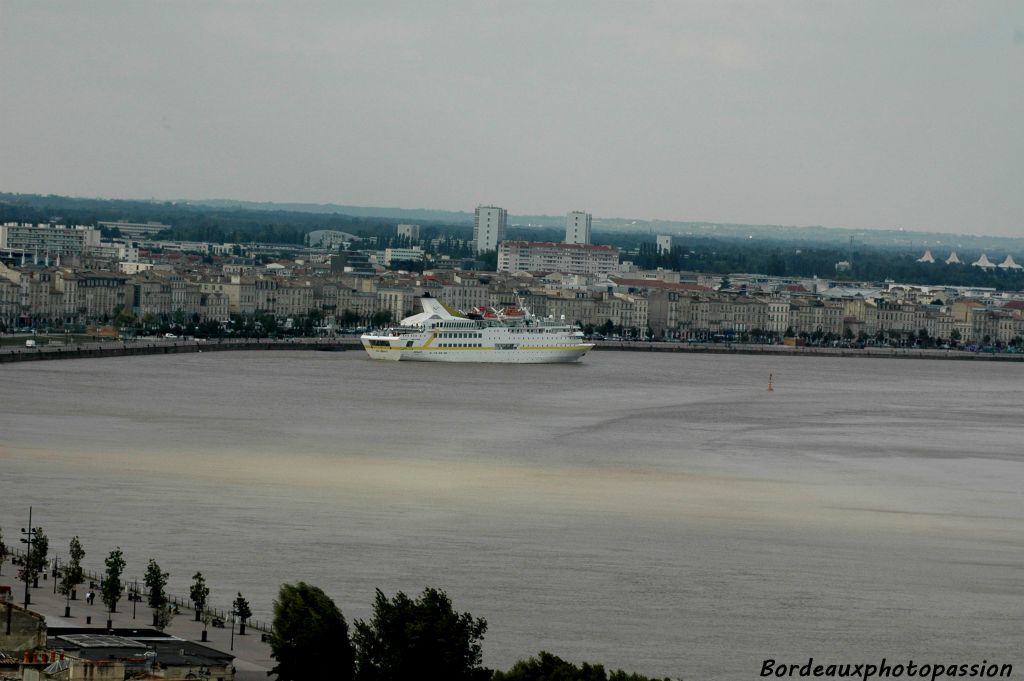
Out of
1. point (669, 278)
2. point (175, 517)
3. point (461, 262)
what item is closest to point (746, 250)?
point (461, 262)

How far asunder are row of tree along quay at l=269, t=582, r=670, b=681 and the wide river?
2.83 feet

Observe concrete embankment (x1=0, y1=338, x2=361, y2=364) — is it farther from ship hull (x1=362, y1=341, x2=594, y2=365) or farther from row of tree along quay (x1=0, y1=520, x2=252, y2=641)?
row of tree along quay (x1=0, y1=520, x2=252, y2=641)

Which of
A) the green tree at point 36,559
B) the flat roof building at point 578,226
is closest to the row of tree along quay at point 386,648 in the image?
the green tree at point 36,559

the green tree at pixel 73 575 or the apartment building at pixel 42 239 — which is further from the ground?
the green tree at pixel 73 575

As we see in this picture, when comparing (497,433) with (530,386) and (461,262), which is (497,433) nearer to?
(530,386)

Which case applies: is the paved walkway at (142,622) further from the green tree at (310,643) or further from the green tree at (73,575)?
the green tree at (310,643)

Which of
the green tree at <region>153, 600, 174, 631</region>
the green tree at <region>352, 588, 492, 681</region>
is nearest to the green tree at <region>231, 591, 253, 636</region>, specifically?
the green tree at <region>153, 600, 174, 631</region>

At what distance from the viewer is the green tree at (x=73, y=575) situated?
35.3ft

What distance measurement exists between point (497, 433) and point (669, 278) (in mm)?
42726

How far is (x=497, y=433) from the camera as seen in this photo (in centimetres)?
2122

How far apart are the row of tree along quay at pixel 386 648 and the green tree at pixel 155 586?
129cm

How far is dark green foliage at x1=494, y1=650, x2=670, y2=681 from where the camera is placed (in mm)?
8578

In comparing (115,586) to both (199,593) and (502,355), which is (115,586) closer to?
(199,593)

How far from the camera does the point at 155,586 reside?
414 inches
